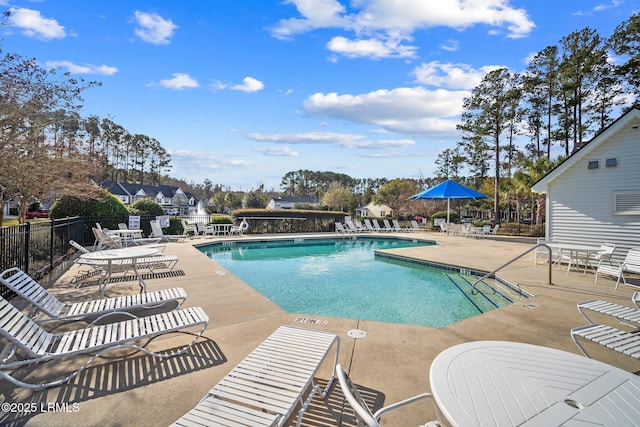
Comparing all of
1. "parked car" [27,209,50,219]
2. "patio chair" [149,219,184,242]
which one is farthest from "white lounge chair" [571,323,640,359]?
"parked car" [27,209,50,219]

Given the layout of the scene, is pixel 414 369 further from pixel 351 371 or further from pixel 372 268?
pixel 372 268

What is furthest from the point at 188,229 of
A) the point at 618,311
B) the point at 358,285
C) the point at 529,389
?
the point at 529,389

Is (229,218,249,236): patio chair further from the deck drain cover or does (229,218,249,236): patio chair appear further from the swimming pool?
the deck drain cover

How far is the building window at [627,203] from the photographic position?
806 centimetres

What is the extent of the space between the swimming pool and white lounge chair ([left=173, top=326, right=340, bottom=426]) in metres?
3.05

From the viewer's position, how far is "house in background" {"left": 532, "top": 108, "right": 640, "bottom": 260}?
8.12m

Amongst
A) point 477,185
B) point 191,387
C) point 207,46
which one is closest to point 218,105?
point 207,46

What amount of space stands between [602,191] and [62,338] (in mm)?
11545

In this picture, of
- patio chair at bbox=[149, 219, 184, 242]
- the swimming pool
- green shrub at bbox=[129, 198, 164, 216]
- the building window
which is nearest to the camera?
the swimming pool

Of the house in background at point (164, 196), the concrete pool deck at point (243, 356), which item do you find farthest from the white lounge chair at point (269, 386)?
the house in background at point (164, 196)

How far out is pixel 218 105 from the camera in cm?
1636

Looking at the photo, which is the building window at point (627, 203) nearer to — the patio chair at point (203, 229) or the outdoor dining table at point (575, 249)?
the outdoor dining table at point (575, 249)

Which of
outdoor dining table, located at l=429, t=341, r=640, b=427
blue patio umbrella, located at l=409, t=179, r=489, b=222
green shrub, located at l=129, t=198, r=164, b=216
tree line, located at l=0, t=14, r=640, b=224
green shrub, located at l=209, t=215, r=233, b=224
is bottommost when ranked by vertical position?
outdoor dining table, located at l=429, t=341, r=640, b=427

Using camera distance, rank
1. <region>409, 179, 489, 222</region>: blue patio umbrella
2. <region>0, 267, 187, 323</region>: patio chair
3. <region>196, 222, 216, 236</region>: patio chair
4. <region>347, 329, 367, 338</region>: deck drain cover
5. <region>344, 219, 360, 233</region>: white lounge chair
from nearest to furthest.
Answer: <region>0, 267, 187, 323</region>: patio chair → <region>347, 329, 367, 338</region>: deck drain cover → <region>196, 222, 216, 236</region>: patio chair → <region>409, 179, 489, 222</region>: blue patio umbrella → <region>344, 219, 360, 233</region>: white lounge chair
